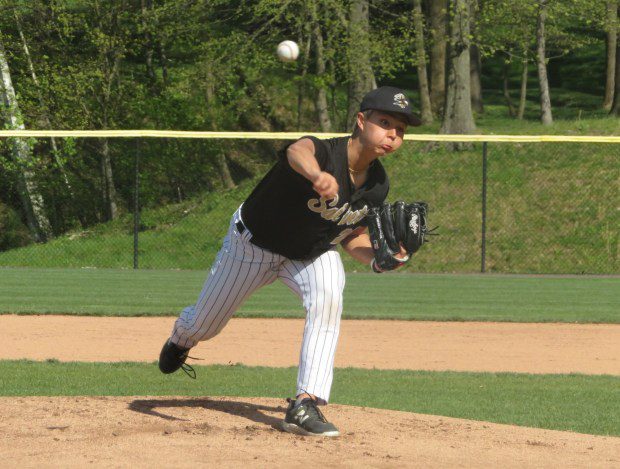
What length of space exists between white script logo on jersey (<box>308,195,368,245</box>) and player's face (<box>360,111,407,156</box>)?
27 centimetres

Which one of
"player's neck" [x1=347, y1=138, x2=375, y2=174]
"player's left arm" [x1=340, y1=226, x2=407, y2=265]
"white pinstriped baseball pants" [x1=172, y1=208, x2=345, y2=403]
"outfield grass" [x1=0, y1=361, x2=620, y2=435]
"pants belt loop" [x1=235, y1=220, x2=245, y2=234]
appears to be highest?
"player's neck" [x1=347, y1=138, x2=375, y2=174]

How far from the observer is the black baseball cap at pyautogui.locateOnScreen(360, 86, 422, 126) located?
4.56 meters

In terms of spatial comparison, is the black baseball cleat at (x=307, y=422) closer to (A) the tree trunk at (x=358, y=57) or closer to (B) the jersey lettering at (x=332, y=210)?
(B) the jersey lettering at (x=332, y=210)

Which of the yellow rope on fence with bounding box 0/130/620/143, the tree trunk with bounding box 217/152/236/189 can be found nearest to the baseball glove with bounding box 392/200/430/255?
the yellow rope on fence with bounding box 0/130/620/143

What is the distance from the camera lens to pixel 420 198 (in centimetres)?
1966

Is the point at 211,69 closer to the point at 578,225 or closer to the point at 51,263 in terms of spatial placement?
the point at 51,263

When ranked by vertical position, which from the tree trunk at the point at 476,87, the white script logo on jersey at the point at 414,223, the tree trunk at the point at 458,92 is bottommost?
the white script logo on jersey at the point at 414,223

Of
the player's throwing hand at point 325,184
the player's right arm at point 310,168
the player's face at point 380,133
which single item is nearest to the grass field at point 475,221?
the player's face at point 380,133

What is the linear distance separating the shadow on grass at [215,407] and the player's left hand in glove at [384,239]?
2.98 ft

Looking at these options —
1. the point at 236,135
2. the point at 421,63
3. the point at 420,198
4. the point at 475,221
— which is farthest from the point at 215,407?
the point at 421,63

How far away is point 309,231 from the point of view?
4.72m

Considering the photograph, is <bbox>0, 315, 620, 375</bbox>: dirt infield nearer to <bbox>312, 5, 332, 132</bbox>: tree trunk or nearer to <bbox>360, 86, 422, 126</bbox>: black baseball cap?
<bbox>360, 86, 422, 126</bbox>: black baseball cap

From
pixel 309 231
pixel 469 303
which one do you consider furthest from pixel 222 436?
pixel 469 303

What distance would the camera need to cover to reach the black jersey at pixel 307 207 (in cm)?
462
